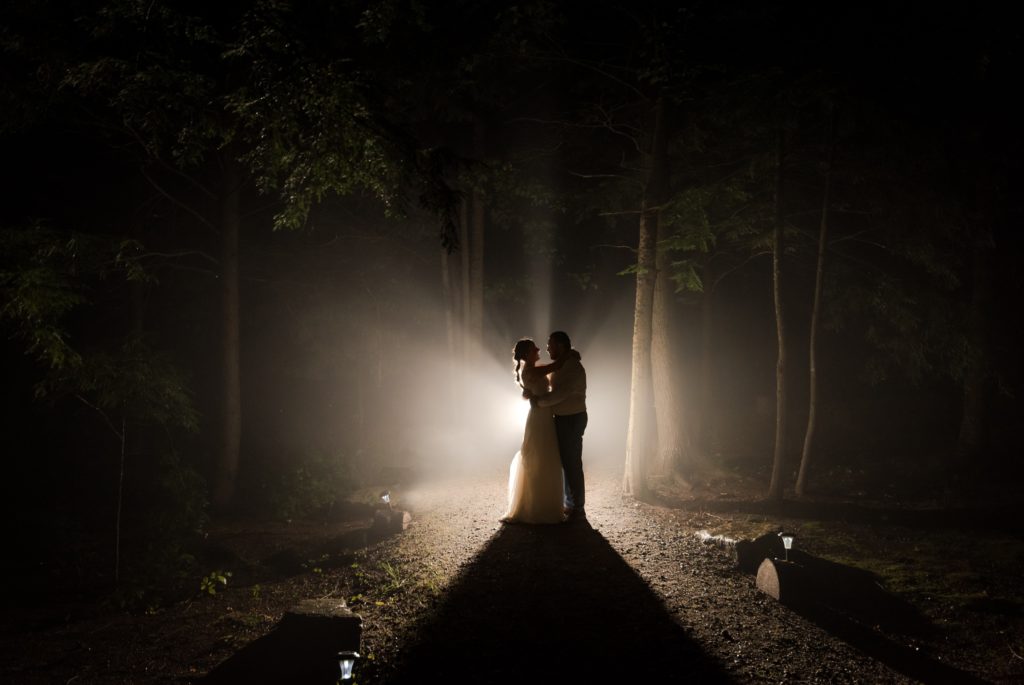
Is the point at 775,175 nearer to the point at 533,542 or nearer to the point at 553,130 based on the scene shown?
the point at 553,130

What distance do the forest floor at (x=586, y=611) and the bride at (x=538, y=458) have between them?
0.83 ft

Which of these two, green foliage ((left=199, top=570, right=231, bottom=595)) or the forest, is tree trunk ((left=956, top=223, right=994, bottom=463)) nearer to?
the forest

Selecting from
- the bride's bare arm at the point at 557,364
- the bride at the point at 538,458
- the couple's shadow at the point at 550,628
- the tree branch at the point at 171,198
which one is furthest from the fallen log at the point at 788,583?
the tree branch at the point at 171,198

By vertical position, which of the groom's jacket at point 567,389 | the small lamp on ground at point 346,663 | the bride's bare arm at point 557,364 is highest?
the bride's bare arm at point 557,364

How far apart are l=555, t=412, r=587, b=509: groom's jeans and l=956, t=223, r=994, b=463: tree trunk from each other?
39.0 ft

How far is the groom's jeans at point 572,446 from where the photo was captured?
24.9ft

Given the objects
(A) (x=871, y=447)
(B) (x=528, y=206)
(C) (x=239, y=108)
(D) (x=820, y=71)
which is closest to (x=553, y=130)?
(B) (x=528, y=206)

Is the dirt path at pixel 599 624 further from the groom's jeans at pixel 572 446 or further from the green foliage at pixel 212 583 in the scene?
the green foliage at pixel 212 583

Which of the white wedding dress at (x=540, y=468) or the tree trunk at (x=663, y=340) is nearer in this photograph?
the white wedding dress at (x=540, y=468)

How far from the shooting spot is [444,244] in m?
6.50

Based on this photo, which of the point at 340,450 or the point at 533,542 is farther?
the point at 340,450

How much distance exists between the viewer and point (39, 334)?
28.0ft

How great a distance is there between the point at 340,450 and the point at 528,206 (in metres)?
8.62

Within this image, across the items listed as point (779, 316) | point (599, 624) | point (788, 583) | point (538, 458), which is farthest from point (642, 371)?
point (599, 624)
